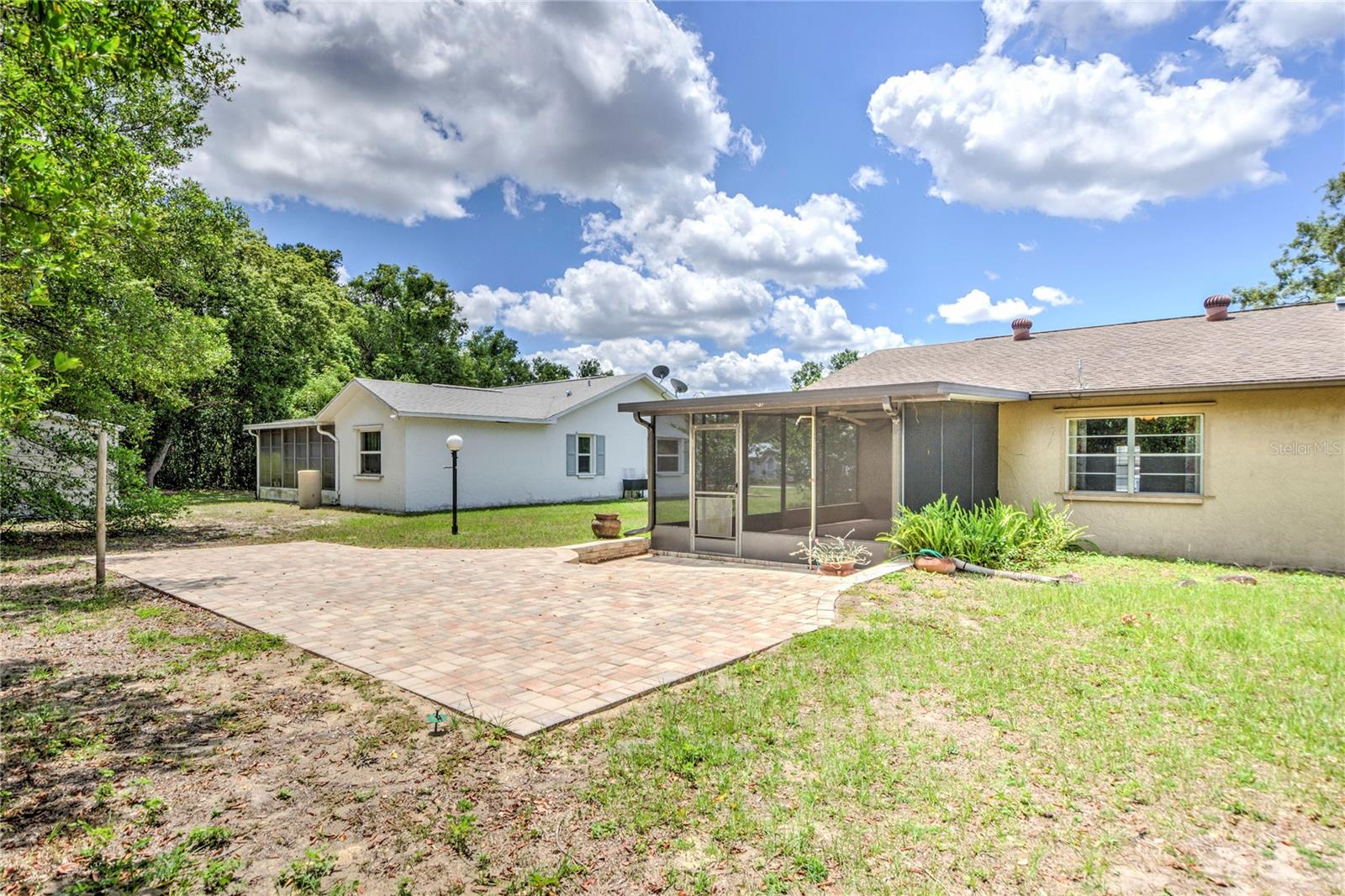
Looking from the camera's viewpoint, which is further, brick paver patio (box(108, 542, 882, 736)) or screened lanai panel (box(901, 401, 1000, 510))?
screened lanai panel (box(901, 401, 1000, 510))

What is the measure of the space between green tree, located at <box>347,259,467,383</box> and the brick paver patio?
23888mm

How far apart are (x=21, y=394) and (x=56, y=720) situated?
6.66 feet

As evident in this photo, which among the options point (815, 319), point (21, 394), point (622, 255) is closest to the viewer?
point (21, 394)

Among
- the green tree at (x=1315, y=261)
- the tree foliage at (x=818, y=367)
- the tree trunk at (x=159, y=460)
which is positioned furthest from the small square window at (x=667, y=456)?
the green tree at (x=1315, y=261)

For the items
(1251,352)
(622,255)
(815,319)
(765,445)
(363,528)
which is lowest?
(363,528)

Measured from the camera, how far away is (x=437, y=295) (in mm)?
35375

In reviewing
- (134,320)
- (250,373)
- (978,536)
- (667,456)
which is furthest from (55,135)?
(250,373)

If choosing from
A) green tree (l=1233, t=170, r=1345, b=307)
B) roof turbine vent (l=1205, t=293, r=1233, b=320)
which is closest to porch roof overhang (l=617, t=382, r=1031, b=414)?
roof turbine vent (l=1205, t=293, r=1233, b=320)

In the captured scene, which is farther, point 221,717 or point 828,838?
point 221,717

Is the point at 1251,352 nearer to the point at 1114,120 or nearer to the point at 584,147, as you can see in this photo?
the point at 1114,120

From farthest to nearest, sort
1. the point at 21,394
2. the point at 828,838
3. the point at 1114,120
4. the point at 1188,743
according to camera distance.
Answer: the point at 1114,120
the point at 21,394
the point at 1188,743
the point at 828,838

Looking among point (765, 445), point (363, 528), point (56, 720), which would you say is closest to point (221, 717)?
point (56, 720)

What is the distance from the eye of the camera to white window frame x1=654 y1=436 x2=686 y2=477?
10750mm

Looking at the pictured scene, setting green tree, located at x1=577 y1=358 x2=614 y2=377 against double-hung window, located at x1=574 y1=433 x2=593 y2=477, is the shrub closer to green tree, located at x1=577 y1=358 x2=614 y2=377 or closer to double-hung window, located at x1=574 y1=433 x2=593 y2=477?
double-hung window, located at x1=574 y1=433 x2=593 y2=477
